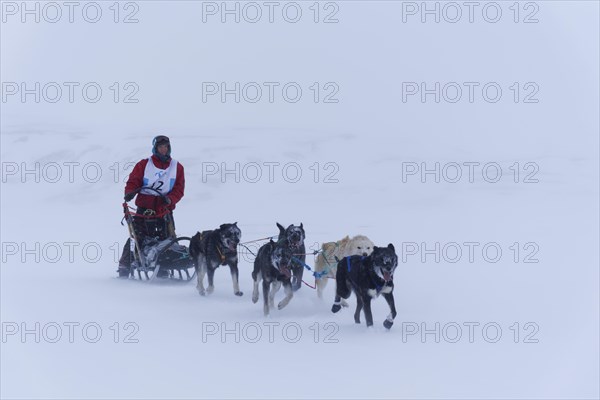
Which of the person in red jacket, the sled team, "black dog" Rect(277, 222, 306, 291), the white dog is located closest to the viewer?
the sled team

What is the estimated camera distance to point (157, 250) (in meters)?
7.96

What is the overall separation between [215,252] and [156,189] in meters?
1.09

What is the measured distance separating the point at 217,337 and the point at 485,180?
374 inches

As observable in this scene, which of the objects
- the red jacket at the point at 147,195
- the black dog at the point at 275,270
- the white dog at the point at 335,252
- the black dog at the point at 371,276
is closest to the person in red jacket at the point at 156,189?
the red jacket at the point at 147,195

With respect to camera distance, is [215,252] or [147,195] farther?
[147,195]

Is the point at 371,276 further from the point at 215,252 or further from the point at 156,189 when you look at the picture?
the point at 156,189

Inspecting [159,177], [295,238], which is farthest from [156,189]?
[295,238]

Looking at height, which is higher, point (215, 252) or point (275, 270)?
point (215, 252)

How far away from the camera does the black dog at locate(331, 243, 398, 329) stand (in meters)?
6.03

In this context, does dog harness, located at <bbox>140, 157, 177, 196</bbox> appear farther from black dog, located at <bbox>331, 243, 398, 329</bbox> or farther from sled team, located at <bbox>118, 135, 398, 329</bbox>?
black dog, located at <bbox>331, 243, 398, 329</bbox>

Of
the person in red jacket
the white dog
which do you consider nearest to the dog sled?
the person in red jacket

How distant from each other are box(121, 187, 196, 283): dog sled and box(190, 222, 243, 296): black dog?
1.04 feet

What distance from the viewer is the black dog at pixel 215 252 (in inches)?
289

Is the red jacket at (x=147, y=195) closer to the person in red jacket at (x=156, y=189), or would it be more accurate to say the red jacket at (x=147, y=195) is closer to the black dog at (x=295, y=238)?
the person in red jacket at (x=156, y=189)
